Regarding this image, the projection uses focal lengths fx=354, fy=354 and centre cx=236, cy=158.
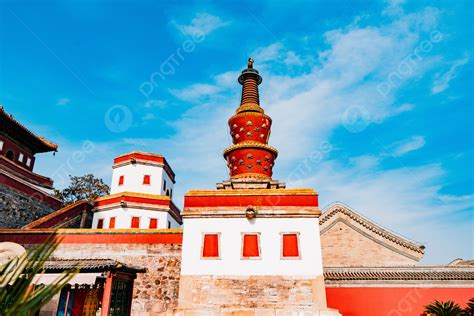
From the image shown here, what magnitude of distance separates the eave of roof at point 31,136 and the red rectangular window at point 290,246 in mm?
20541

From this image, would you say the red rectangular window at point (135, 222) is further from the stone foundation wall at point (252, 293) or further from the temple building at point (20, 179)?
the stone foundation wall at point (252, 293)

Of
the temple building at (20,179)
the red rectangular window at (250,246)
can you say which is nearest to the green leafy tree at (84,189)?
the temple building at (20,179)

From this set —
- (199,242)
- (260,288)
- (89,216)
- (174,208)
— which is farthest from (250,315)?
(89,216)

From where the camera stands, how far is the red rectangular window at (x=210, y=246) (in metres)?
16.7

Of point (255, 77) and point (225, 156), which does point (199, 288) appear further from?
point (255, 77)

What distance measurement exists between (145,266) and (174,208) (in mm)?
8728

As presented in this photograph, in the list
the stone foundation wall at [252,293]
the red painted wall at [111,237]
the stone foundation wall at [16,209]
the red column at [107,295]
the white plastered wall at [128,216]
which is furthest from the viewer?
the white plastered wall at [128,216]

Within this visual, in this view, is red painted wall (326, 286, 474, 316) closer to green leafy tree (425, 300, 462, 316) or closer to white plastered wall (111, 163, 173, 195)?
green leafy tree (425, 300, 462, 316)

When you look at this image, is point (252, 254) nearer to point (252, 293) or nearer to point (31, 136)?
point (252, 293)

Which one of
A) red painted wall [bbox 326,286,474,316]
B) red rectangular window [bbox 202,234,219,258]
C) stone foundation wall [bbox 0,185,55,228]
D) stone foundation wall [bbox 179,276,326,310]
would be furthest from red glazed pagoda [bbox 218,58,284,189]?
stone foundation wall [bbox 0,185,55,228]

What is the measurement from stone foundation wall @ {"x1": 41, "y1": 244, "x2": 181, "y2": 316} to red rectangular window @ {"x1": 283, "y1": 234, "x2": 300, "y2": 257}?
606 cm

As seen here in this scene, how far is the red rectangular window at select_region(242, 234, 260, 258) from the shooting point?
1664cm

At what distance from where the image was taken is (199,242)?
55.5 ft

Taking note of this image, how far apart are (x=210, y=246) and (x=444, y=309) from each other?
37.2 feet
